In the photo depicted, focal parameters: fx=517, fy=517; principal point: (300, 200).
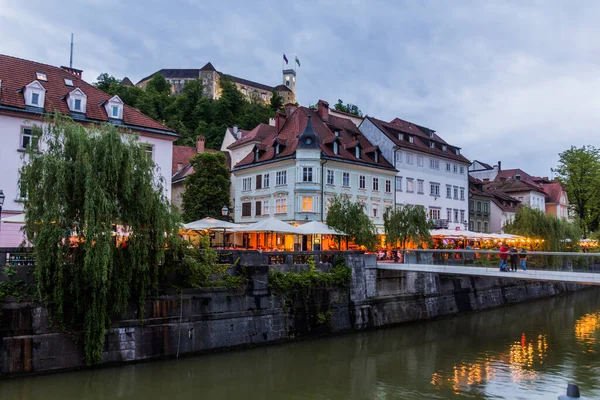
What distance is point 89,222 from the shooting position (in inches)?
693

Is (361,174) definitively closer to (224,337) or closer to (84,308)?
(224,337)

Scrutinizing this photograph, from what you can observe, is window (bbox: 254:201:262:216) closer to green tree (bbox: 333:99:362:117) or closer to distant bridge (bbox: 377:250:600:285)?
distant bridge (bbox: 377:250:600:285)

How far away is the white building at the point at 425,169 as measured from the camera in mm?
48094

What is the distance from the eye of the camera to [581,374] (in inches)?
771

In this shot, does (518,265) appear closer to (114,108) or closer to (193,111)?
(114,108)

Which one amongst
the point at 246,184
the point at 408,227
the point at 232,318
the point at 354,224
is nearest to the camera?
the point at 232,318

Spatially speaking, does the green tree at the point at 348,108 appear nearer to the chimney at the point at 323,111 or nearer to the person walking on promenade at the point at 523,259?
the chimney at the point at 323,111

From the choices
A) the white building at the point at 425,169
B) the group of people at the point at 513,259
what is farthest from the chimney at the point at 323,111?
the group of people at the point at 513,259

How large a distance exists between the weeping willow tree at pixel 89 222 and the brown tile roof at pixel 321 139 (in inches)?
921

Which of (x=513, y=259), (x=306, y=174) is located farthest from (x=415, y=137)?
(x=513, y=259)

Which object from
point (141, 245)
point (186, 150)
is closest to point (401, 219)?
point (141, 245)

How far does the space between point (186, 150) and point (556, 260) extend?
50665 mm

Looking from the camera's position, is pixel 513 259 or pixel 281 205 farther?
pixel 281 205

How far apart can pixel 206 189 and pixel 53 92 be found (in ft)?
67.1
